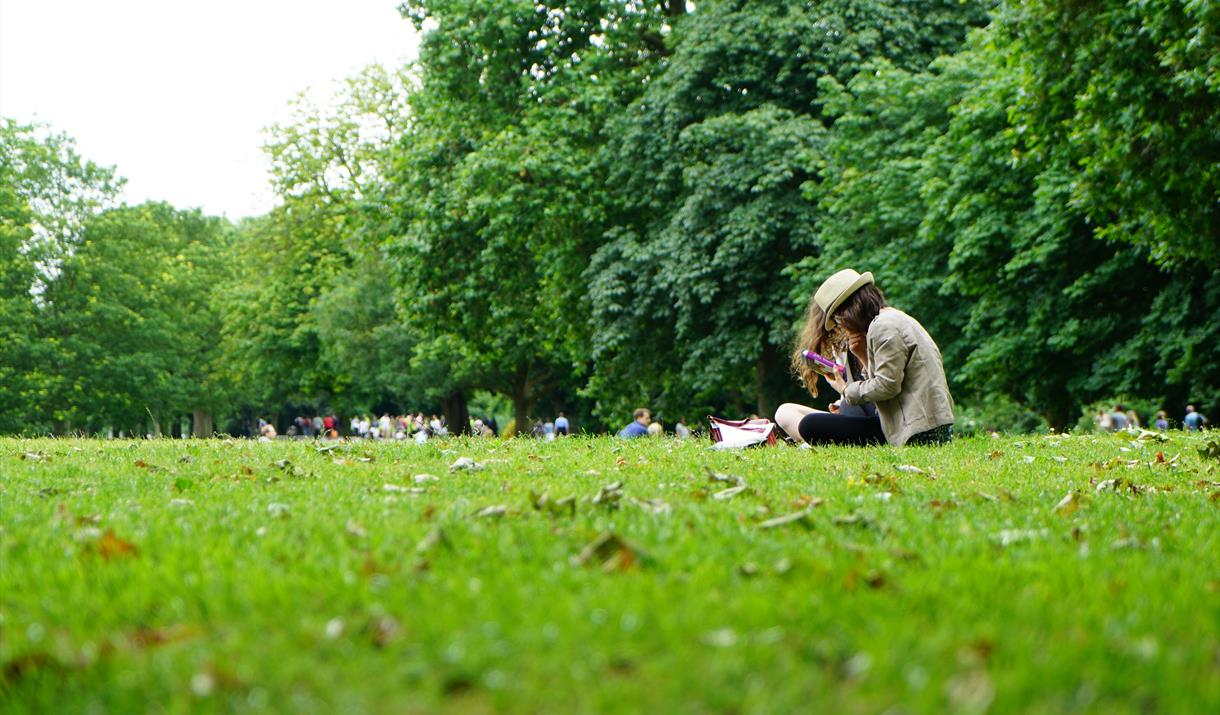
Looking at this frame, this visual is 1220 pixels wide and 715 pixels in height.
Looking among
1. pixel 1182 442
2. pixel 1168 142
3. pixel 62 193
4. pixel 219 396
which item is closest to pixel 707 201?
pixel 1168 142

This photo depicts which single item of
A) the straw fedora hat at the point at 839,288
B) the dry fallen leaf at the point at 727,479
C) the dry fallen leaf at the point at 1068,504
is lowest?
the dry fallen leaf at the point at 1068,504

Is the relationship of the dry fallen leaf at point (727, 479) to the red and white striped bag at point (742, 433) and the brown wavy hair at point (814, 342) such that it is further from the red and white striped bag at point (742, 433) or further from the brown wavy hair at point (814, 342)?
the brown wavy hair at point (814, 342)

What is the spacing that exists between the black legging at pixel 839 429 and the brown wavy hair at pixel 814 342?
0.33m

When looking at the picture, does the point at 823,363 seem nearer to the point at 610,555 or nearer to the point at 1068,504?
the point at 1068,504

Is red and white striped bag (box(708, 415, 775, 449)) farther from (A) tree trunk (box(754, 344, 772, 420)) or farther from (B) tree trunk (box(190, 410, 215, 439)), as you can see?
(B) tree trunk (box(190, 410, 215, 439))

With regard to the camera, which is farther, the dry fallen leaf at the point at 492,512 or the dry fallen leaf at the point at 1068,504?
the dry fallen leaf at the point at 1068,504

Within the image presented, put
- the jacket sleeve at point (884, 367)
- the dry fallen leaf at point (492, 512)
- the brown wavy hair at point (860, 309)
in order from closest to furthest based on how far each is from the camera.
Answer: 1. the dry fallen leaf at point (492, 512)
2. the jacket sleeve at point (884, 367)
3. the brown wavy hair at point (860, 309)

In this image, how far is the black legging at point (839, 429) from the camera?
11.7 meters

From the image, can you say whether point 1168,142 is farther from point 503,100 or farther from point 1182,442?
point 503,100

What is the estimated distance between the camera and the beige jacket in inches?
428

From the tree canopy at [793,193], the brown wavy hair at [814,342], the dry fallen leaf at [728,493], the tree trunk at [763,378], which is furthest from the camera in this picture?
the tree trunk at [763,378]

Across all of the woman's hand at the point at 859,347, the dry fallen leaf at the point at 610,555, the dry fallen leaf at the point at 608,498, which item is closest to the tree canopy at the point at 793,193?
the woman's hand at the point at 859,347

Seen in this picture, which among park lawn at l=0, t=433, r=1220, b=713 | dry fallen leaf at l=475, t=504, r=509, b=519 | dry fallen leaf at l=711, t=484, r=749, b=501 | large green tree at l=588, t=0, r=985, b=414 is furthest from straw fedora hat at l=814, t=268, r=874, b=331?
large green tree at l=588, t=0, r=985, b=414

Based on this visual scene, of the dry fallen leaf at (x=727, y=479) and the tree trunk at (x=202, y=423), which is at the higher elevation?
the tree trunk at (x=202, y=423)
